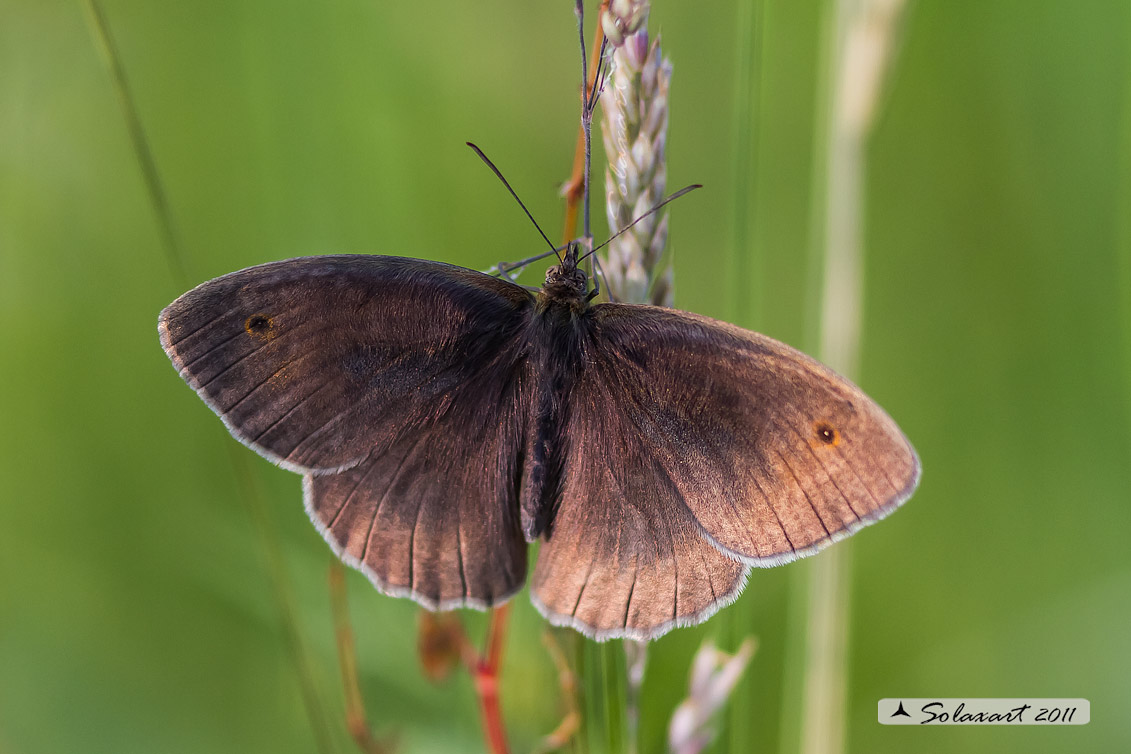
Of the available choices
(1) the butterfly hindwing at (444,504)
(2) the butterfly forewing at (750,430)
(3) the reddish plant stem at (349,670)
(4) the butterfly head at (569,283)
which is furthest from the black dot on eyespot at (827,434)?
(3) the reddish plant stem at (349,670)

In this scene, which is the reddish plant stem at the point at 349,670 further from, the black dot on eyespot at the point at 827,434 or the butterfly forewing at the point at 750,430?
the black dot on eyespot at the point at 827,434

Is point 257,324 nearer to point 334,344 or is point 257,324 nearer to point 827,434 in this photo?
point 334,344

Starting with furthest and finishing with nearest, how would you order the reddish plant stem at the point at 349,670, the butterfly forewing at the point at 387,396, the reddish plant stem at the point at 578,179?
1. the reddish plant stem at the point at 349,670
2. the butterfly forewing at the point at 387,396
3. the reddish plant stem at the point at 578,179

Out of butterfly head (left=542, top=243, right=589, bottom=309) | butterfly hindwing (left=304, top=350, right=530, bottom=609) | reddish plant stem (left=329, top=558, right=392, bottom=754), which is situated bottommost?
reddish plant stem (left=329, top=558, right=392, bottom=754)

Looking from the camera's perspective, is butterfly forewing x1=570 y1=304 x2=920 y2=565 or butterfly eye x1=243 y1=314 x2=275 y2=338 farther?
butterfly eye x1=243 y1=314 x2=275 y2=338

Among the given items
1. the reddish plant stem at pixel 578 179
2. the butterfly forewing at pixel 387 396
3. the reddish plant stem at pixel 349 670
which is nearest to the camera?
the reddish plant stem at pixel 578 179

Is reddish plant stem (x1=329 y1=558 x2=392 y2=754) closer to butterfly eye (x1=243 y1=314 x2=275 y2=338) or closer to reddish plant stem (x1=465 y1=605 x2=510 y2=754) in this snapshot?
reddish plant stem (x1=465 y1=605 x2=510 y2=754)

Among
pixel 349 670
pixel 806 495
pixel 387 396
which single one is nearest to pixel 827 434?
pixel 806 495

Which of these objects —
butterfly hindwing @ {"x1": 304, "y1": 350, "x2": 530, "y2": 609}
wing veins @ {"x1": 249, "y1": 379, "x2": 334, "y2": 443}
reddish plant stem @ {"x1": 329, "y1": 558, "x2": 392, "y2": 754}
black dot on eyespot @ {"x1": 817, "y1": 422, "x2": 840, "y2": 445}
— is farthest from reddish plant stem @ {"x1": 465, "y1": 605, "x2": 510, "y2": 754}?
black dot on eyespot @ {"x1": 817, "y1": 422, "x2": 840, "y2": 445}
